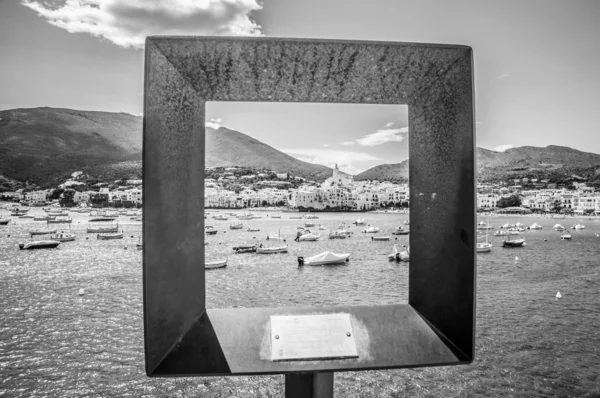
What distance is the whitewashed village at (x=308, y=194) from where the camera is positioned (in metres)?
90.6

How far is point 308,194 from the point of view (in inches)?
3797

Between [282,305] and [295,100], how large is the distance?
798 inches

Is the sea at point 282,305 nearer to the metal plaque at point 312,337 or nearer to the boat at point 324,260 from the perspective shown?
the boat at point 324,260

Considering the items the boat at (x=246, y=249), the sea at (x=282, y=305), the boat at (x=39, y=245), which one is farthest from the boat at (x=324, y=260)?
the boat at (x=39, y=245)

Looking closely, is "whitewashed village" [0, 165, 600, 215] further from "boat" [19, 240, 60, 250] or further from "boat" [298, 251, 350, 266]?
"boat" [298, 251, 350, 266]

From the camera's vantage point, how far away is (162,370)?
1321mm

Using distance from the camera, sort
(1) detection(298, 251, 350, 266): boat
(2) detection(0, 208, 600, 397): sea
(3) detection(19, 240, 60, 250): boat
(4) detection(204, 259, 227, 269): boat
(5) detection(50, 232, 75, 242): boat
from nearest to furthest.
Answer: (2) detection(0, 208, 600, 397): sea → (4) detection(204, 259, 227, 269): boat → (1) detection(298, 251, 350, 266): boat → (3) detection(19, 240, 60, 250): boat → (5) detection(50, 232, 75, 242): boat

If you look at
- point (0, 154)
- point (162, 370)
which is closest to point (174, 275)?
point (162, 370)

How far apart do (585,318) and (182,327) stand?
2189 cm

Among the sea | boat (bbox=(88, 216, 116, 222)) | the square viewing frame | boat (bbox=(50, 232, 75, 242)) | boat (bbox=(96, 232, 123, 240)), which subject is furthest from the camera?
boat (bbox=(88, 216, 116, 222))

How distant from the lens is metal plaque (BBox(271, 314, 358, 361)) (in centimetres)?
140

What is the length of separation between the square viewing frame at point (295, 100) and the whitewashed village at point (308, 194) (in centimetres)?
8800

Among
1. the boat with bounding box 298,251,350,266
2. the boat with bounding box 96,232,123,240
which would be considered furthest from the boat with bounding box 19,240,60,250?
the boat with bounding box 298,251,350,266

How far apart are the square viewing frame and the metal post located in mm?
80
